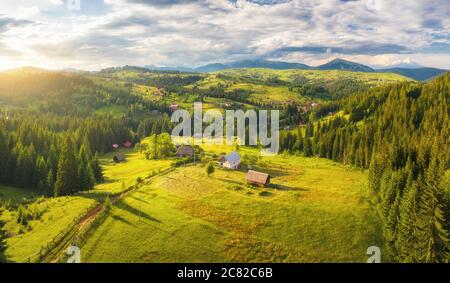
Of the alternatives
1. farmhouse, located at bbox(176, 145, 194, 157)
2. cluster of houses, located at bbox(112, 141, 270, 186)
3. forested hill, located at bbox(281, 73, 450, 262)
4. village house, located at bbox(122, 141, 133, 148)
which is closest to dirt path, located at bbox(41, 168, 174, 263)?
cluster of houses, located at bbox(112, 141, 270, 186)

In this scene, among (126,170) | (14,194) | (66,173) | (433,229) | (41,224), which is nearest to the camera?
(433,229)

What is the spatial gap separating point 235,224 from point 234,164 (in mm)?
39146

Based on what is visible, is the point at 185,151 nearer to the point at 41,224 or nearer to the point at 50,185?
the point at 50,185

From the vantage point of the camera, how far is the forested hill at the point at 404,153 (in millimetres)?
49875

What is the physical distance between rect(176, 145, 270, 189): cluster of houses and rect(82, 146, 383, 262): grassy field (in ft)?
8.17

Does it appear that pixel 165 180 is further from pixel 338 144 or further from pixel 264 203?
pixel 338 144

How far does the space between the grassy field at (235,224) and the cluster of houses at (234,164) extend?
2490 millimetres

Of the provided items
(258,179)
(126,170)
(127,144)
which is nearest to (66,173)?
(126,170)

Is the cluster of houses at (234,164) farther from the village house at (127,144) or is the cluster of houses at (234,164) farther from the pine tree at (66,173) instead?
the village house at (127,144)

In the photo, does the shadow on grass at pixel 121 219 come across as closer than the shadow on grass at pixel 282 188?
Yes

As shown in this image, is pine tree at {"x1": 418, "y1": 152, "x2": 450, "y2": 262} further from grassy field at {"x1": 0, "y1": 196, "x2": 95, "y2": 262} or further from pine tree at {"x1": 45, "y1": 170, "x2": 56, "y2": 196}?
pine tree at {"x1": 45, "y1": 170, "x2": 56, "y2": 196}

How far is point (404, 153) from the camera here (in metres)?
87.1

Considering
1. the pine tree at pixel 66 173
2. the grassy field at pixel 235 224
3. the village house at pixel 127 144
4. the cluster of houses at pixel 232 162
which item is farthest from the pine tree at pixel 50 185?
the village house at pixel 127 144
